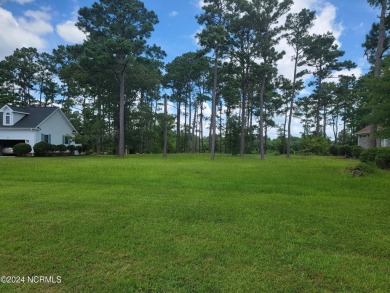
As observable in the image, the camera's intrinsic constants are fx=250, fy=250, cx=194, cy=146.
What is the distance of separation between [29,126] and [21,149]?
3.39m

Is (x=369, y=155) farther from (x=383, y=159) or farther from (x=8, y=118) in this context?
(x=8, y=118)

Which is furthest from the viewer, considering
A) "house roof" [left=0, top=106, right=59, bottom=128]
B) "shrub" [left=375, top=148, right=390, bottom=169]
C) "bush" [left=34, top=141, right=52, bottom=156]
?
"house roof" [left=0, top=106, right=59, bottom=128]

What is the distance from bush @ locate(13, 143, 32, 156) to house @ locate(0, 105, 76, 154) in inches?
81.1

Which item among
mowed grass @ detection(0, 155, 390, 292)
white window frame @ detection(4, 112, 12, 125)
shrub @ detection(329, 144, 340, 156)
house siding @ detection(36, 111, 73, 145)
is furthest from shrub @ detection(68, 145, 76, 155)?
shrub @ detection(329, 144, 340, 156)

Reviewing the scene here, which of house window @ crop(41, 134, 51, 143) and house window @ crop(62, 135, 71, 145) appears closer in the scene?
house window @ crop(41, 134, 51, 143)

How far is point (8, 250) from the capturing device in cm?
318

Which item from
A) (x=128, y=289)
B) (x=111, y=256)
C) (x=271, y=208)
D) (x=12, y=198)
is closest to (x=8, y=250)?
(x=111, y=256)

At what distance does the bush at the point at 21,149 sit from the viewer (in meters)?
21.4

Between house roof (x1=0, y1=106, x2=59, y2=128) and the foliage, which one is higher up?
house roof (x1=0, y1=106, x2=59, y2=128)

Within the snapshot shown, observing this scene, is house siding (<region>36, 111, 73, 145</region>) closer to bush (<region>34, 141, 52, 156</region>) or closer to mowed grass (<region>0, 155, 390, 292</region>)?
bush (<region>34, 141, 52, 156</region>)

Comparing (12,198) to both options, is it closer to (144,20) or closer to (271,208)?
(271,208)

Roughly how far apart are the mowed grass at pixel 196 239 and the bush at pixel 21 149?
677 inches

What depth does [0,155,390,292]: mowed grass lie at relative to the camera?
2559 millimetres

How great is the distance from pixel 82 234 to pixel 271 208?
3.73 metres
